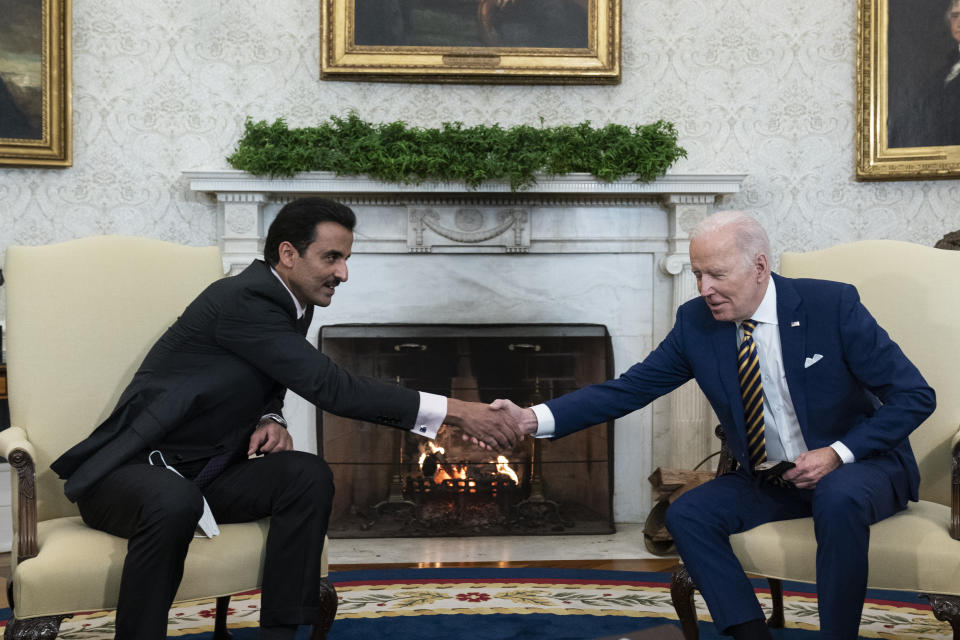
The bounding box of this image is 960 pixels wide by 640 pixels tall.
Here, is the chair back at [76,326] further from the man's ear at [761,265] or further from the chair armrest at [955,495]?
the chair armrest at [955,495]

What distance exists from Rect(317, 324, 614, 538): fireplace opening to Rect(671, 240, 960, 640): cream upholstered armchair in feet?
5.06

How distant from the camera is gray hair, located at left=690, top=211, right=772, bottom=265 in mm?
2461

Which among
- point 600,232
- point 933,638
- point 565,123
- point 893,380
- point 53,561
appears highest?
point 565,123

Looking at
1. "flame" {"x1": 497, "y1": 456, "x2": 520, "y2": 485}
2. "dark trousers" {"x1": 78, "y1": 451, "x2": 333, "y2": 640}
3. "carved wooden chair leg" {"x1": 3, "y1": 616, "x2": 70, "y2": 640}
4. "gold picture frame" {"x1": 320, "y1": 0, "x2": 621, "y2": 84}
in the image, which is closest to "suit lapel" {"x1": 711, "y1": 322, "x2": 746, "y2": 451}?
"dark trousers" {"x1": 78, "y1": 451, "x2": 333, "y2": 640}

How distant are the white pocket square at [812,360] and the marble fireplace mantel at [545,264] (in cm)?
196

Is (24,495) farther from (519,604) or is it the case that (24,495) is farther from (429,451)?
(429,451)

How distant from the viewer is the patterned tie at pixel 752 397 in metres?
2.47

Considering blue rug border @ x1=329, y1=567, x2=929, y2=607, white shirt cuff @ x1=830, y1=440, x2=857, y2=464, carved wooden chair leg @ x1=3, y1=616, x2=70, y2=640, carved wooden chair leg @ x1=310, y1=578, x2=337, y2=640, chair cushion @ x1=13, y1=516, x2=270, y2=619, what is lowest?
blue rug border @ x1=329, y1=567, x2=929, y2=607

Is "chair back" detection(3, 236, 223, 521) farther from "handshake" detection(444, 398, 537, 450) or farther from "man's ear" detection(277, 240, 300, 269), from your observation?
"handshake" detection(444, 398, 537, 450)

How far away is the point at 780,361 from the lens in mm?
2506

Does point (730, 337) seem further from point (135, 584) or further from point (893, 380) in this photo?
point (135, 584)

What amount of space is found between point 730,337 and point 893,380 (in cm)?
44

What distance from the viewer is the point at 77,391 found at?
267 centimetres

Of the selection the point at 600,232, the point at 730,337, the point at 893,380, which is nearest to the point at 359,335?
the point at 600,232
